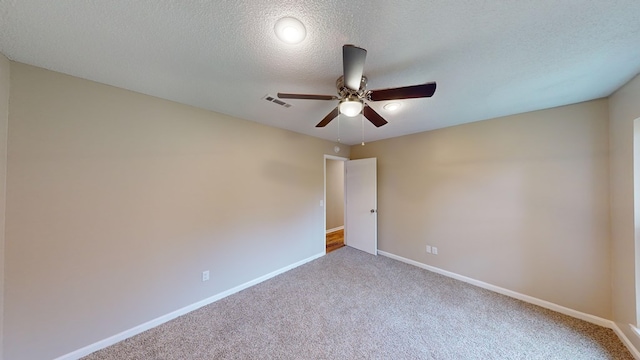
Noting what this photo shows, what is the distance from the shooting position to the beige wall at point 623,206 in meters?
1.70

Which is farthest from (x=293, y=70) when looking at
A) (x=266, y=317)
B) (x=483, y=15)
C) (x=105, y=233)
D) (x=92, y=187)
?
(x=266, y=317)

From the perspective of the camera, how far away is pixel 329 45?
1.30m

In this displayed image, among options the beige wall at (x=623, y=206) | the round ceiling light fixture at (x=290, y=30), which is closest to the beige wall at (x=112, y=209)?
the round ceiling light fixture at (x=290, y=30)

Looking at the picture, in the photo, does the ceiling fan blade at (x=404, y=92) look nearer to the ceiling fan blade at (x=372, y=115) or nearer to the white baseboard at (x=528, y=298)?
the ceiling fan blade at (x=372, y=115)

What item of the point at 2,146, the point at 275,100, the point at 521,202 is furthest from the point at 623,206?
the point at 2,146

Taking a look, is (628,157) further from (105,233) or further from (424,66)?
(105,233)

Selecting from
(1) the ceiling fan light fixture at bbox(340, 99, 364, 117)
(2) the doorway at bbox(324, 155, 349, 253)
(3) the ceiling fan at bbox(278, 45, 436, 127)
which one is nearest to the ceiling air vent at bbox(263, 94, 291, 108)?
(3) the ceiling fan at bbox(278, 45, 436, 127)

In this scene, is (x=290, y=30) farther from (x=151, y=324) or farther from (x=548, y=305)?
(x=548, y=305)

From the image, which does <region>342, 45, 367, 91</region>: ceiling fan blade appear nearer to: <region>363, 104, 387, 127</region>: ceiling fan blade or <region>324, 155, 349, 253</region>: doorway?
<region>363, 104, 387, 127</region>: ceiling fan blade

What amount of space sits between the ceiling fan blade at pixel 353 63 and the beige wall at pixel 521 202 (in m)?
2.53

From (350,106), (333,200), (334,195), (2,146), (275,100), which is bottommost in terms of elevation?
(333,200)

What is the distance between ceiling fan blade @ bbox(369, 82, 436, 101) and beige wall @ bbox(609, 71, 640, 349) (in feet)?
6.30

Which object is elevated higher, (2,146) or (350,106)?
(350,106)

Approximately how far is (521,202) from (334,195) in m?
3.98
